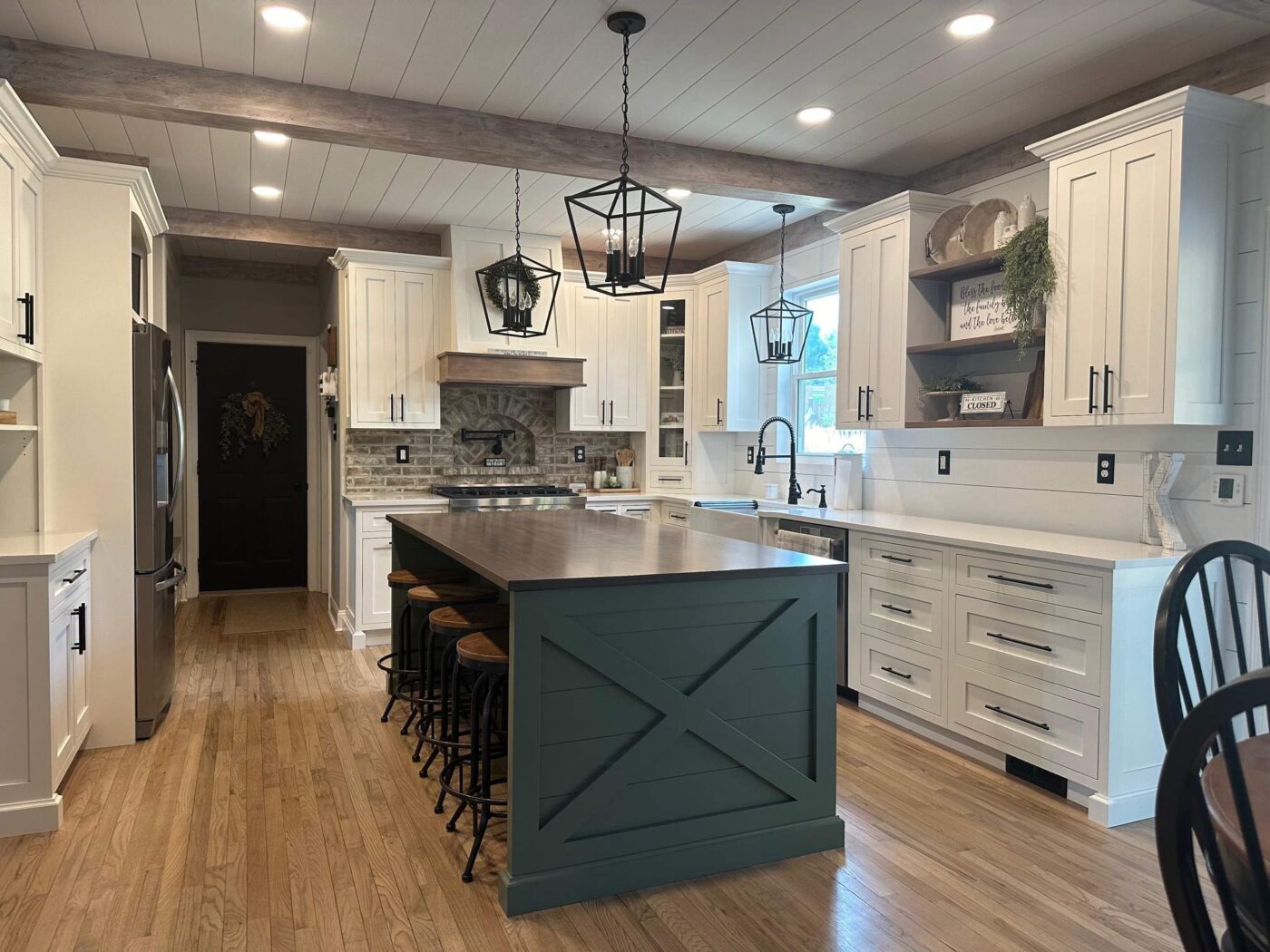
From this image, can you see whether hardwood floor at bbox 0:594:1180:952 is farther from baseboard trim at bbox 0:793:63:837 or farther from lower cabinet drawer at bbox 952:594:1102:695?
lower cabinet drawer at bbox 952:594:1102:695

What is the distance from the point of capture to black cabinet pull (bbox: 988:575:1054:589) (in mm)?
Answer: 2990

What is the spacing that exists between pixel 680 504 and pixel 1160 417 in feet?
10.5

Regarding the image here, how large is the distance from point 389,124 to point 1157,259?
2.86 metres

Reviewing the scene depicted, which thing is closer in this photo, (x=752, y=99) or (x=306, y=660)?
(x=752, y=99)

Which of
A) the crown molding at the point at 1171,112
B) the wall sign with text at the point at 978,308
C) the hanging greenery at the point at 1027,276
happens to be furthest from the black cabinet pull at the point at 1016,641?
the crown molding at the point at 1171,112

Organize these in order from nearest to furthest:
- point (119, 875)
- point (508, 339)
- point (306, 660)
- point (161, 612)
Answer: point (119, 875), point (161, 612), point (306, 660), point (508, 339)

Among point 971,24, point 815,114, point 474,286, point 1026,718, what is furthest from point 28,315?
point 1026,718

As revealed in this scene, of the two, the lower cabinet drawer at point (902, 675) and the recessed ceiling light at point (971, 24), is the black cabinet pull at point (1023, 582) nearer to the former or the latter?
the lower cabinet drawer at point (902, 675)

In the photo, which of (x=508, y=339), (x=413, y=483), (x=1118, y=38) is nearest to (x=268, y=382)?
(x=413, y=483)

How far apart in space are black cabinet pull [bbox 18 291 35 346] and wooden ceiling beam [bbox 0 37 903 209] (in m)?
0.69

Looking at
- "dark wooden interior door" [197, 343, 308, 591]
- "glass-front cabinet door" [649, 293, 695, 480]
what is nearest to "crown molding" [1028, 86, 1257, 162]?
"glass-front cabinet door" [649, 293, 695, 480]

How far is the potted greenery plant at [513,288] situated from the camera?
4.09 m

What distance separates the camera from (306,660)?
4945 mm

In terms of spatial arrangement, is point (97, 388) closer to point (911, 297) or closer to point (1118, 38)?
point (911, 297)
